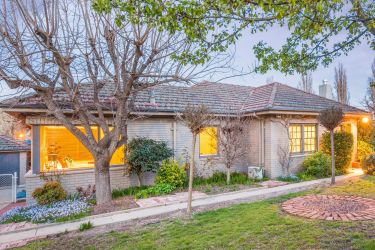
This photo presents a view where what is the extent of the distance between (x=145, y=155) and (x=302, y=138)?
891 cm

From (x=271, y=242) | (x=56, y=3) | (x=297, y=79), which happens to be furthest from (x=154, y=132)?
(x=297, y=79)

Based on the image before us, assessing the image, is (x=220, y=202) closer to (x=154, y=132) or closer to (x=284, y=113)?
(x=154, y=132)

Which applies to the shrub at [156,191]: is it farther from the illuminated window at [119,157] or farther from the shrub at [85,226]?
the shrub at [85,226]

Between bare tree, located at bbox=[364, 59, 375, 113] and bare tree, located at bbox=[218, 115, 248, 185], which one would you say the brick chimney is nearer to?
bare tree, located at bbox=[364, 59, 375, 113]

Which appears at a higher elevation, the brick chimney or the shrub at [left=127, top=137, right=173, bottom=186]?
the brick chimney

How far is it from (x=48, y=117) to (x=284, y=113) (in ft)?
34.8

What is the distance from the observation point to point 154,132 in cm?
1133

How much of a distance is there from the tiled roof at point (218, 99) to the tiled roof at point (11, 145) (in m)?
10.5

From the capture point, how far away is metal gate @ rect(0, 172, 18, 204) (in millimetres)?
10453

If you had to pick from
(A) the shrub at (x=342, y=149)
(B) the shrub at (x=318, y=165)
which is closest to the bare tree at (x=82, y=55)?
(B) the shrub at (x=318, y=165)

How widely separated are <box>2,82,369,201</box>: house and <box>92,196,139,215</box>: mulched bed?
1.95 m

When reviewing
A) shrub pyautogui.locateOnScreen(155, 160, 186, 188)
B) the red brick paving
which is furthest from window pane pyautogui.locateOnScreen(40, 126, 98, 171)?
the red brick paving

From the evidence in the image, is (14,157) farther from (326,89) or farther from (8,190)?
(326,89)

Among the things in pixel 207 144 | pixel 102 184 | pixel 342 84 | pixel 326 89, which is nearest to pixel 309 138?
pixel 326 89
